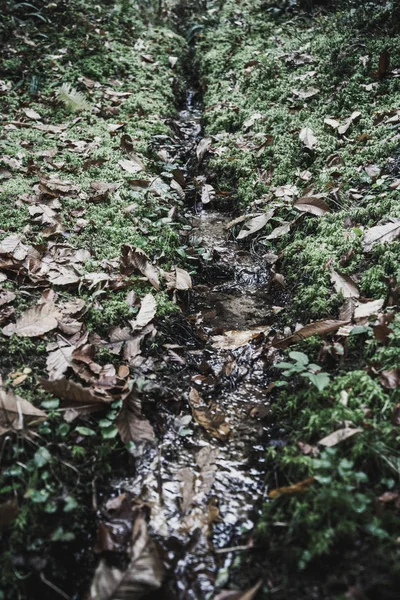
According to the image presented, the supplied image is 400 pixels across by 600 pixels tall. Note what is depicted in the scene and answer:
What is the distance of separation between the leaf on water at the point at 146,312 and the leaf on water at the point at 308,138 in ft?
8.62

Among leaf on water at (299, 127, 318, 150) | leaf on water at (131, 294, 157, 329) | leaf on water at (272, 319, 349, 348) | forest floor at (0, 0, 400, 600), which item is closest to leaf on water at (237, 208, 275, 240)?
forest floor at (0, 0, 400, 600)

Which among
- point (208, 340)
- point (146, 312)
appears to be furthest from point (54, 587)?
point (208, 340)

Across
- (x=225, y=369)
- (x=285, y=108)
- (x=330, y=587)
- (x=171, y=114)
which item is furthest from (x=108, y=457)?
(x=171, y=114)

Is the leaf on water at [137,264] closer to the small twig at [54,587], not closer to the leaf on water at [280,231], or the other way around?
the leaf on water at [280,231]

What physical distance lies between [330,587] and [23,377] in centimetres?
180

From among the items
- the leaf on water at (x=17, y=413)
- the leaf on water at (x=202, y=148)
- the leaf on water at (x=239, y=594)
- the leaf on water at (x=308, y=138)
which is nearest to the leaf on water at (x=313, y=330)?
the leaf on water at (x=239, y=594)

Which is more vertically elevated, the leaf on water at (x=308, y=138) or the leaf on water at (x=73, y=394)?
the leaf on water at (x=308, y=138)

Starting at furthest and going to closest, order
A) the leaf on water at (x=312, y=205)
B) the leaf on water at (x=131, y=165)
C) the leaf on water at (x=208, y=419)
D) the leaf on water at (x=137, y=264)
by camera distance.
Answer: the leaf on water at (x=131, y=165) < the leaf on water at (x=312, y=205) < the leaf on water at (x=137, y=264) < the leaf on water at (x=208, y=419)

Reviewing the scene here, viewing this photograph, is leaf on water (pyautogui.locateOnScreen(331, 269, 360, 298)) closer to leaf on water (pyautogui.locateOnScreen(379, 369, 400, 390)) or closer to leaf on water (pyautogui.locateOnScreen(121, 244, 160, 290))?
leaf on water (pyautogui.locateOnScreen(379, 369, 400, 390))

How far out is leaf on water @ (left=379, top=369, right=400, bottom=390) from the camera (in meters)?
2.18

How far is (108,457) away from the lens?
2.19 meters

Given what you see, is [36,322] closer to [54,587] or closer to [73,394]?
[73,394]

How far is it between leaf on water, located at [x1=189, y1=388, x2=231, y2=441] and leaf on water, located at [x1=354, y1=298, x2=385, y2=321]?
41.5 inches

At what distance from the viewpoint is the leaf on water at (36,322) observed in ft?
8.61
